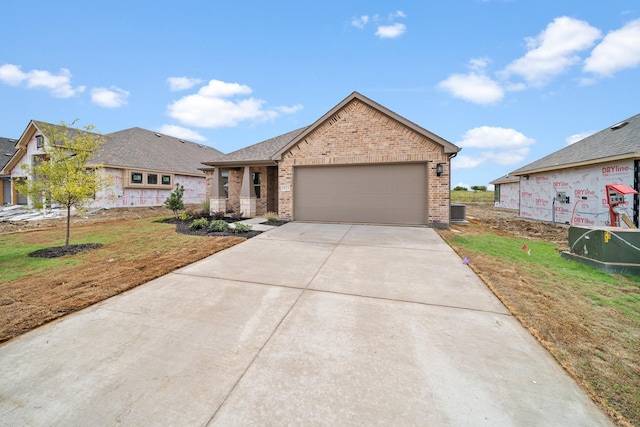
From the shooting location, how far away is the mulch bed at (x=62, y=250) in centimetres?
627

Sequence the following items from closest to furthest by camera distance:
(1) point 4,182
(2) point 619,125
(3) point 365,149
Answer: (3) point 365,149, (2) point 619,125, (1) point 4,182

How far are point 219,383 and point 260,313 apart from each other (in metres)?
1.21

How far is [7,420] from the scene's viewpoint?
1760 millimetres

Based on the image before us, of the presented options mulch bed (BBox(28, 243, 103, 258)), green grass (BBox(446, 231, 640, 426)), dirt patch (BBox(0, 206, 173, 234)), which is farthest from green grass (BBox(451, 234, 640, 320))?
dirt patch (BBox(0, 206, 173, 234))

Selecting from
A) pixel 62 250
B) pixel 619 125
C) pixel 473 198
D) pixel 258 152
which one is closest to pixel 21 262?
pixel 62 250

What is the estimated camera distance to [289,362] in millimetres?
2381

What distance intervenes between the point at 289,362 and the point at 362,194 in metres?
9.29

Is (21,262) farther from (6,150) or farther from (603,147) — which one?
(6,150)

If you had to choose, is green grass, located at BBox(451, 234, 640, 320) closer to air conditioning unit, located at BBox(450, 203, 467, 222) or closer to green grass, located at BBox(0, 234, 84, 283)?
air conditioning unit, located at BBox(450, 203, 467, 222)

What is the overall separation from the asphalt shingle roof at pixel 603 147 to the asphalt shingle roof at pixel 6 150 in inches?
1624

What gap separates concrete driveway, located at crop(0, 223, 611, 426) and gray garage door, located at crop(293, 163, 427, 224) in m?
6.69

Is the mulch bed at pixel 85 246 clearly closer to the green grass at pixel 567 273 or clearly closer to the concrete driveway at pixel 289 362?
the concrete driveway at pixel 289 362

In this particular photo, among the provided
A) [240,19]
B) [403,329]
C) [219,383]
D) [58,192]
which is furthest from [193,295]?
[240,19]

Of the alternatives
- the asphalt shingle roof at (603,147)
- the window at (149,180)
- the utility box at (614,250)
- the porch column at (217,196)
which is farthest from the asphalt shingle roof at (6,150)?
the asphalt shingle roof at (603,147)
